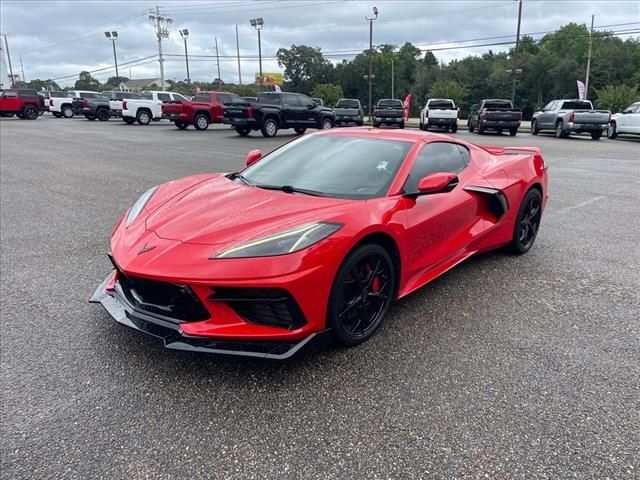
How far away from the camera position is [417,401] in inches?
98.0

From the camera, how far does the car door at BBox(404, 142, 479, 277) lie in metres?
3.39

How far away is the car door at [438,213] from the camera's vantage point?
339 cm

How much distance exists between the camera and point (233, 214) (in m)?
3.01

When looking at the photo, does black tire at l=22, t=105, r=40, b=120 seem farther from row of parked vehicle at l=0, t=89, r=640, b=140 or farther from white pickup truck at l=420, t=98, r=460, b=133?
white pickup truck at l=420, t=98, r=460, b=133

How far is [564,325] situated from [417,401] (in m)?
1.49

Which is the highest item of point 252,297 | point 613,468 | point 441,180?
point 441,180

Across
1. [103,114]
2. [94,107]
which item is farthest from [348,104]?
[94,107]

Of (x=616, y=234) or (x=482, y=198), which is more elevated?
(x=482, y=198)

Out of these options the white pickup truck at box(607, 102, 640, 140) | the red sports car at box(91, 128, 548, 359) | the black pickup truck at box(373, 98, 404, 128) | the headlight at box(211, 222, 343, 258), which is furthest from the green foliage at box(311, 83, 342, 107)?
the headlight at box(211, 222, 343, 258)

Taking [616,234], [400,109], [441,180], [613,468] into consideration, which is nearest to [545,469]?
[613,468]

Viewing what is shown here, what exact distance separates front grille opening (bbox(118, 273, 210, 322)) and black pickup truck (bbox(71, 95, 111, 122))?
3286 cm

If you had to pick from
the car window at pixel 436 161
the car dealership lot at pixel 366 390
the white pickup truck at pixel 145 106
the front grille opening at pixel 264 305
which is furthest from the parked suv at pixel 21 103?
the front grille opening at pixel 264 305

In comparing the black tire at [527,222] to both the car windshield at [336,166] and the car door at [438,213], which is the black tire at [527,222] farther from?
the car windshield at [336,166]

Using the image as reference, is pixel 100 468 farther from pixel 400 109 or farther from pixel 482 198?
pixel 400 109
